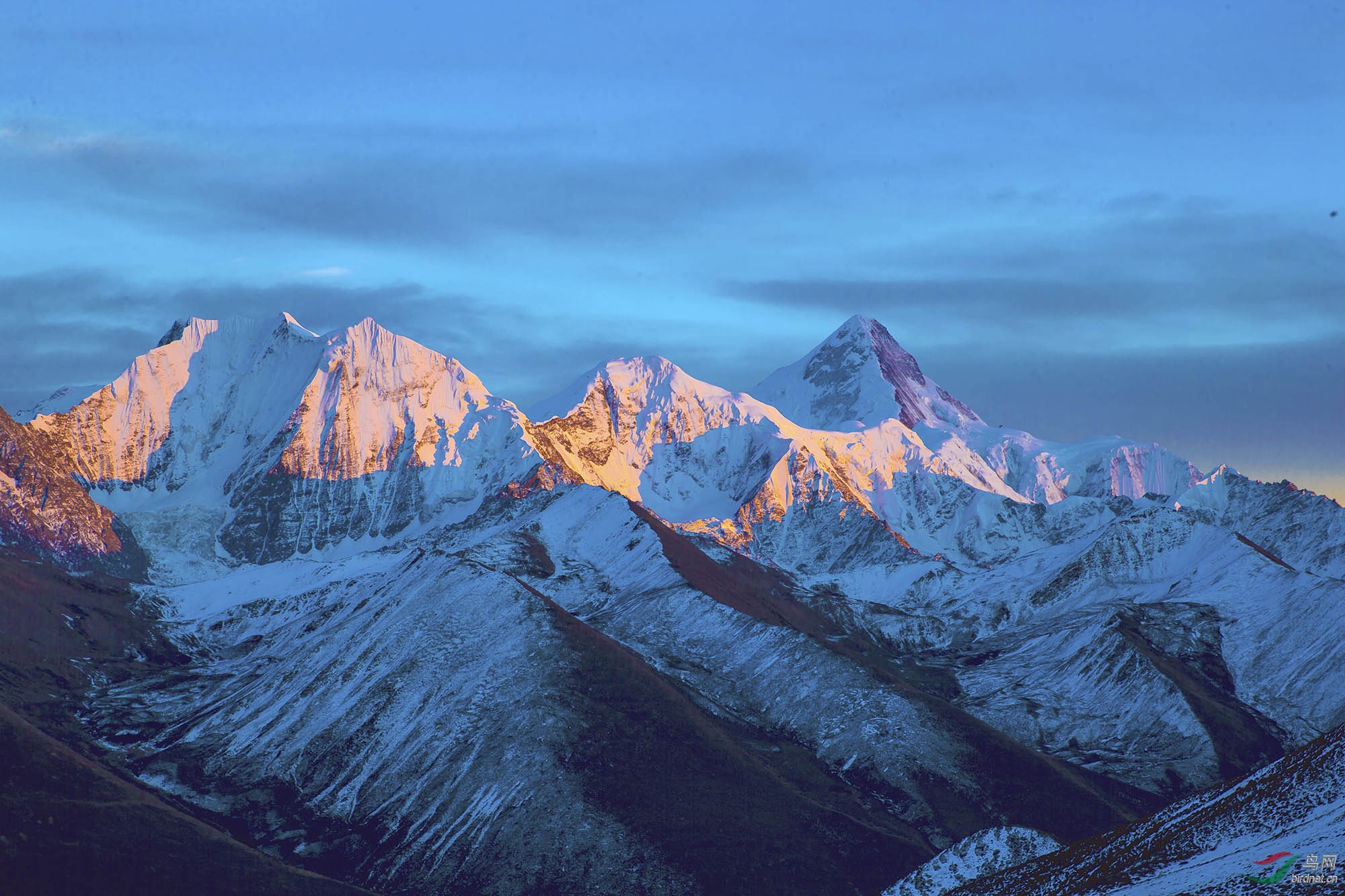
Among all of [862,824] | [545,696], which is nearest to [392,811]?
[545,696]

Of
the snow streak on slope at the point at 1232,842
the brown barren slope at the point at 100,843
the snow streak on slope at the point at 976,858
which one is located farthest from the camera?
the brown barren slope at the point at 100,843

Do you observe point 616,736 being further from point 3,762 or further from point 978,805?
point 3,762

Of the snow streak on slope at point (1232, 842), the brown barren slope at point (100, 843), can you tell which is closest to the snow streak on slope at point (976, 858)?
the snow streak on slope at point (1232, 842)

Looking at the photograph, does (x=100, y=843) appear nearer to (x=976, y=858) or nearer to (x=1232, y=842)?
(x=976, y=858)

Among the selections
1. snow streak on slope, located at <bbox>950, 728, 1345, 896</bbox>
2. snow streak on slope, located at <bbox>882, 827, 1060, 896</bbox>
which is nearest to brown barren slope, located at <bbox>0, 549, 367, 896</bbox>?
snow streak on slope, located at <bbox>882, 827, 1060, 896</bbox>

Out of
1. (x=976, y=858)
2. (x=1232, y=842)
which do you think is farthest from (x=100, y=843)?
(x=1232, y=842)

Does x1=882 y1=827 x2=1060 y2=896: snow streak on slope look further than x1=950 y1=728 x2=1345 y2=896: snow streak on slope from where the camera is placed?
Yes

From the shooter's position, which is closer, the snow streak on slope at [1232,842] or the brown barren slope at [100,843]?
the snow streak on slope at [1232,842]

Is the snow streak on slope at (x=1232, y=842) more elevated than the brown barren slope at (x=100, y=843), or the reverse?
the snow streak on slope at (x=1232, y=842)

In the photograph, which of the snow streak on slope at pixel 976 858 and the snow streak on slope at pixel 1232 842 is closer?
the snow streak on slope at pixel 1232 842

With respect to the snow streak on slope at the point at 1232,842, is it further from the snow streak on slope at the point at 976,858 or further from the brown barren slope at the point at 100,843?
the brown barren slope at the point at 100,843

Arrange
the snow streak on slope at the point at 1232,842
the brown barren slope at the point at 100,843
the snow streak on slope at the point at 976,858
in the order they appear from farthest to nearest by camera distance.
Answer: the brown barren slope at the point at 100,843, the snow streak on slope at the point at 976,858, the snow streak on slope at the point at 1232,842

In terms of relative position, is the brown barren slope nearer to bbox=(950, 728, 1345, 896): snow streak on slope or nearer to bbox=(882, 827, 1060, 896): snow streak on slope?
bbox=(882, 827, 1060, 896): snow streak on slope
